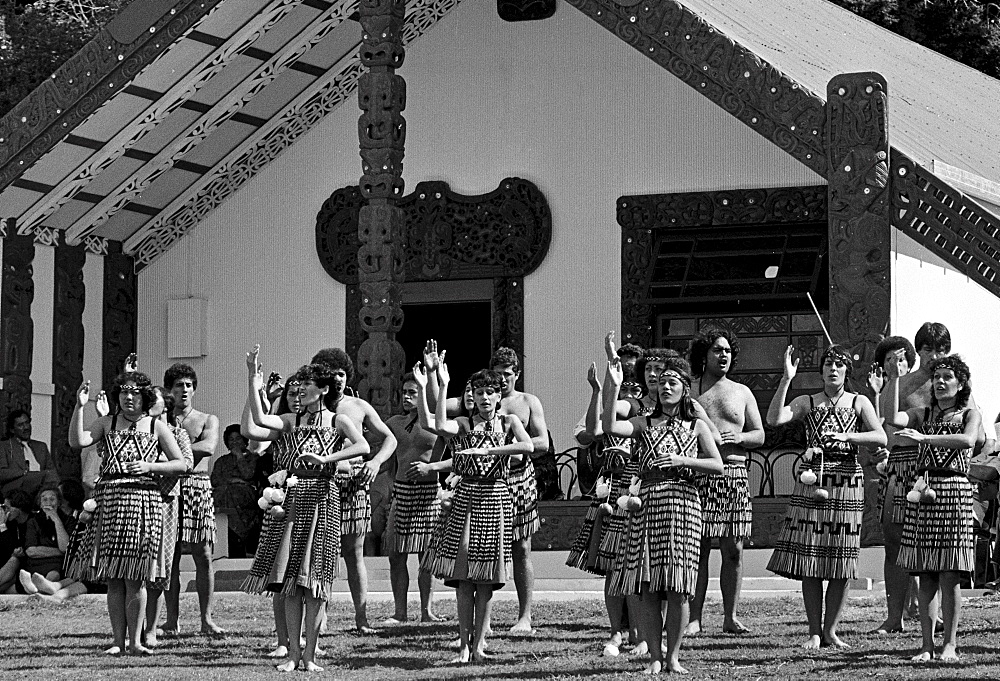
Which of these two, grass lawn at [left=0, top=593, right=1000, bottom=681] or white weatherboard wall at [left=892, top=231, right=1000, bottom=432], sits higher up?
white weatherboard wall at [left=892, top=231, right=1000, bottom=432]

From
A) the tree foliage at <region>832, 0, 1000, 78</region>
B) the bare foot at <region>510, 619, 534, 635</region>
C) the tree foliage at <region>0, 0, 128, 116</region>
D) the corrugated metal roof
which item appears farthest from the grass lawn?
the tree foliage at <region>832, 0, 1000, 78</region>

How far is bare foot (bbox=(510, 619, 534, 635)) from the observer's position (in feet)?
35.8

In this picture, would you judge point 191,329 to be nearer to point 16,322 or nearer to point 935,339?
point 16,322

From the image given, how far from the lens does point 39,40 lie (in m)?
29.0

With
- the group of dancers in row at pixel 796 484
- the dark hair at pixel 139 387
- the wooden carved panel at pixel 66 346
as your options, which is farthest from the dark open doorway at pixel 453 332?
the dark hair at pixel 139 387

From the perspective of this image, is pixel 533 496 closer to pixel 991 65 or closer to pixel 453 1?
pixel 453 1

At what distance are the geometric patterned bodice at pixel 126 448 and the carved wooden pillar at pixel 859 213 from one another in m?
5.25

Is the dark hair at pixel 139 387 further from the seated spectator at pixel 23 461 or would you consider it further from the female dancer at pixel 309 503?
the seated spectator at pixel 23 461

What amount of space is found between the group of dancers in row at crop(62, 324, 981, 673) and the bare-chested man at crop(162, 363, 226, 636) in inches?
4.9

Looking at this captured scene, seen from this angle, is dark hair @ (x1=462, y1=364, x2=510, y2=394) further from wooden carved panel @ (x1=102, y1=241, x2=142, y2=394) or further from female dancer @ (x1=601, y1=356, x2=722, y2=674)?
wooden carved panel @ (x1=102, y1=241, x2=142, y2=394)

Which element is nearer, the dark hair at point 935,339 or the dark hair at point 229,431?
the dark hair at point 935,339

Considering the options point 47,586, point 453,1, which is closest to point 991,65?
point 453,1

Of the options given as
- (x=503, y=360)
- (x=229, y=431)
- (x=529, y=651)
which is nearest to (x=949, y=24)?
(x=229, y=431)

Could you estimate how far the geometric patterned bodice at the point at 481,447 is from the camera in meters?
10.1
